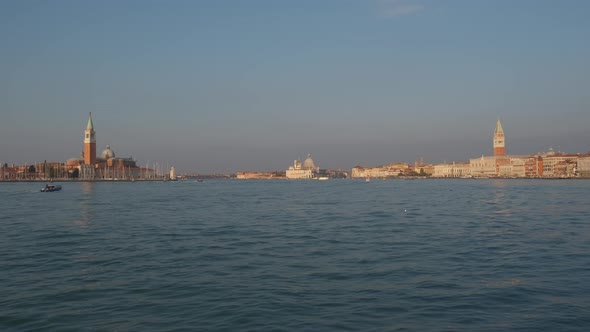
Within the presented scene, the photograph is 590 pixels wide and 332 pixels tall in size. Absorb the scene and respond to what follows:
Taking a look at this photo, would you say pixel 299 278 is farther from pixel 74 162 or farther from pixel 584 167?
pixel 74 162

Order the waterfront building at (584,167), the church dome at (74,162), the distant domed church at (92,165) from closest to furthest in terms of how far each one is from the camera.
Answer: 1. the waterfront building at (584,167)
2. the distant domed church at (92,165)
3. the church dome at (74,162)

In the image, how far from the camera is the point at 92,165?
377 feet

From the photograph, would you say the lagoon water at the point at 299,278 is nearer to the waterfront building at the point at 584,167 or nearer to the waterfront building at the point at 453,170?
the waterfront building at the point at 584,167

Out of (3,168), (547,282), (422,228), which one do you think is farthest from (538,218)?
(3,168)

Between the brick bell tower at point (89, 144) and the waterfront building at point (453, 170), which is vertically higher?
the brick bell tower at point (89, 144)

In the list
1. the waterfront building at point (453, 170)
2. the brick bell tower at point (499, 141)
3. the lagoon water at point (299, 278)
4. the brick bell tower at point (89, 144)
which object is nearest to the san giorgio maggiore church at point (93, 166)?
the brick bell tower at point (89, 144)

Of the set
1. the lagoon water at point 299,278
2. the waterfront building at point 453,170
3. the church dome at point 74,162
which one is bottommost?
the lagoon water at point 299,278

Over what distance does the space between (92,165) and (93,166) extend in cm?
30

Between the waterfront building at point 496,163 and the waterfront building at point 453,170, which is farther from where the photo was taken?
the waterfront building at point 453,170

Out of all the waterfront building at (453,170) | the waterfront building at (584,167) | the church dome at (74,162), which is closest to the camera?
the waterfront building at (584,167)

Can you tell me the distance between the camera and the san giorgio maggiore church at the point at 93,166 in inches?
4496

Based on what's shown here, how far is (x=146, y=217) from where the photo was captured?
19.9 meters

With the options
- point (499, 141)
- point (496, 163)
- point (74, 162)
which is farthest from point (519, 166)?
point (74, 162)

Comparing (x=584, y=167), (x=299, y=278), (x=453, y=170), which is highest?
(x=584, y=167)
